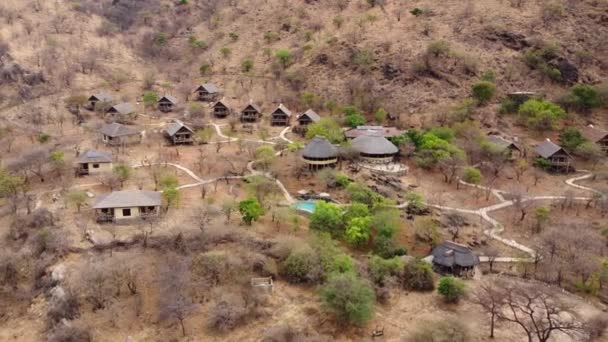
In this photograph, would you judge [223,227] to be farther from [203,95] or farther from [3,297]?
[203,95]

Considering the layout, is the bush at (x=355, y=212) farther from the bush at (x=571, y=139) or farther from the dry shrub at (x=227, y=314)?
the bush at (x=571, y=139)

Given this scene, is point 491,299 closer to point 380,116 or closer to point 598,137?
point 598,137

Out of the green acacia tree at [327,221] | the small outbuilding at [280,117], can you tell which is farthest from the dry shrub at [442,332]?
the small outbuilding at [280,117]

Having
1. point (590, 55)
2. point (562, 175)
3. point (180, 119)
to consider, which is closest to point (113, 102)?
point (180, 119)

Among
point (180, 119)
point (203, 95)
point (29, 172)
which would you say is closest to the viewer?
point (29, 172)

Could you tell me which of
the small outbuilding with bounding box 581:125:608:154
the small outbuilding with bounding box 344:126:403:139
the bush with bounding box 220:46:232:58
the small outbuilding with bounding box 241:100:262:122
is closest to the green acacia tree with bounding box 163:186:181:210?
the small outbuilding with bounding box 344:126:403:139

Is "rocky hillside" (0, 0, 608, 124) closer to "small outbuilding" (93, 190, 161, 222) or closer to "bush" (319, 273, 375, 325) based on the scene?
"small outbuilding" (93, 190, 161, 222)

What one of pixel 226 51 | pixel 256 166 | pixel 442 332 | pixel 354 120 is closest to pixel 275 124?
pixel 354 120
